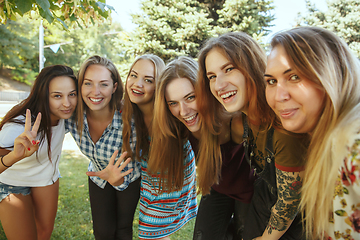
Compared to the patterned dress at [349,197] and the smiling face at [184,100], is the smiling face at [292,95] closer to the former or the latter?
the patterned dress at [349,197]

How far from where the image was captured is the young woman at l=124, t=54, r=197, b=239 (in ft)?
9.14

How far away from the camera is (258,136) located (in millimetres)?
1934

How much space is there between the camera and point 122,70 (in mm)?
9305

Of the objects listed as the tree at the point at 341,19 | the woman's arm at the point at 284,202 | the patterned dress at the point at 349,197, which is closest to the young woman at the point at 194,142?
the woman's arm at the point at 284,202

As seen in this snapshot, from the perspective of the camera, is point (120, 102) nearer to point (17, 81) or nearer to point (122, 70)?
point (122, 70)

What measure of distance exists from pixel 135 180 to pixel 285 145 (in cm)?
194

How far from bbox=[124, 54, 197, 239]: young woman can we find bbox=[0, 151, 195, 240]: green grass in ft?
3.36

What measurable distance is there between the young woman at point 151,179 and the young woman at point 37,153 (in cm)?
74

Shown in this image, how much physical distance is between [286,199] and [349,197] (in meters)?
0.62

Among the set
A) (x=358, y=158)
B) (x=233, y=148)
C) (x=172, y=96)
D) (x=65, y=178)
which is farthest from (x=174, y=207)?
(x=65, y=178)

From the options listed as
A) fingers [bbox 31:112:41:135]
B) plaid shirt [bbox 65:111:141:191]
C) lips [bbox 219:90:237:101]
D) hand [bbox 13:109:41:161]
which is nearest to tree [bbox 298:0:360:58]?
lips [bbox 219:90:237:101]

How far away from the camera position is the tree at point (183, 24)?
8.41m

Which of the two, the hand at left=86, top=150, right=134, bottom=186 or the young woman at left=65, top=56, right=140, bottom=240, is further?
the young woman at left=65, top=56, right=140, bottom=240

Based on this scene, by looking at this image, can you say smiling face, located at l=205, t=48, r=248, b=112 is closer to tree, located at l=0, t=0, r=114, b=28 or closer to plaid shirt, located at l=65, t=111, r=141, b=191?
plaid shirt, located at l=65, t=111, r=141, b=191
